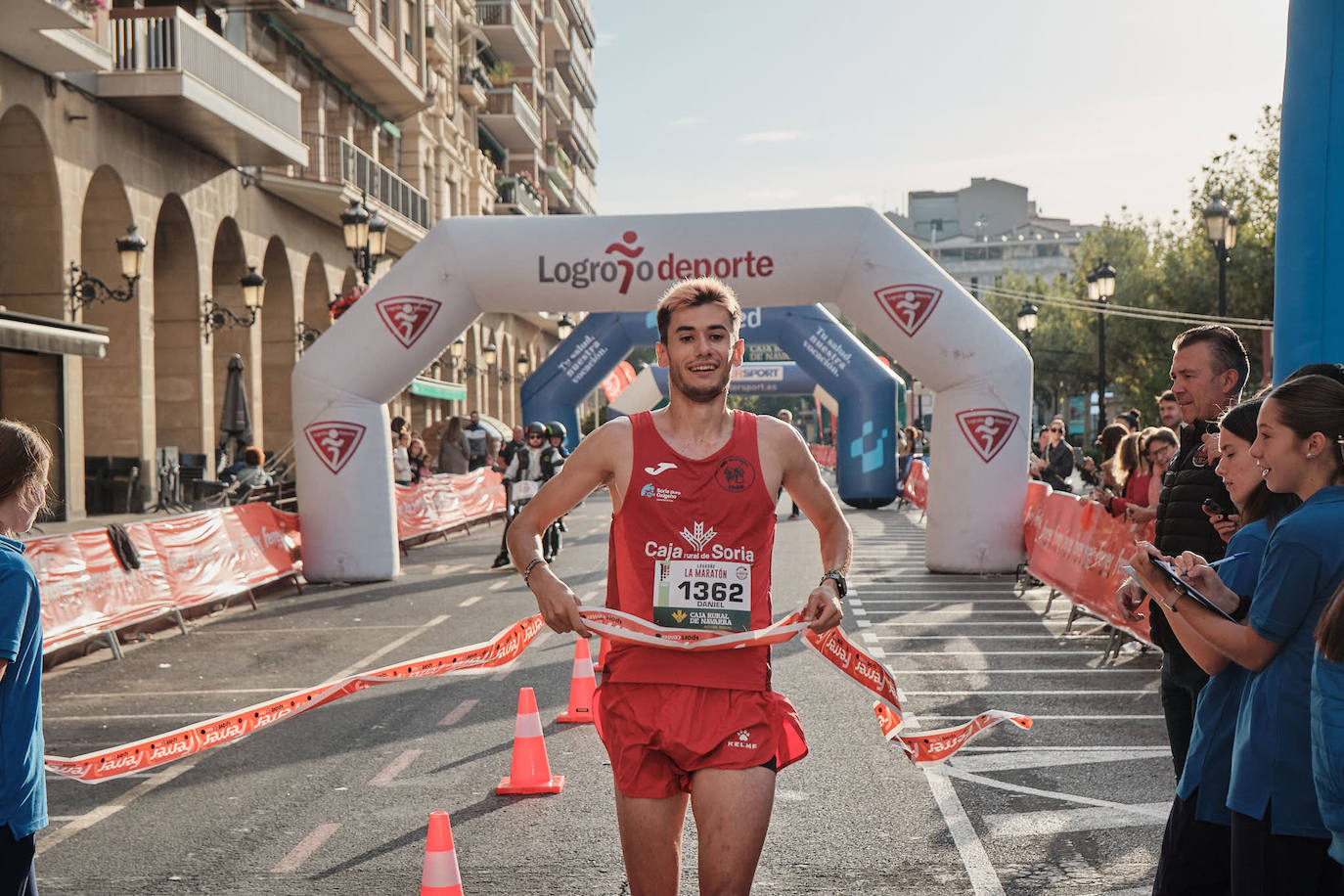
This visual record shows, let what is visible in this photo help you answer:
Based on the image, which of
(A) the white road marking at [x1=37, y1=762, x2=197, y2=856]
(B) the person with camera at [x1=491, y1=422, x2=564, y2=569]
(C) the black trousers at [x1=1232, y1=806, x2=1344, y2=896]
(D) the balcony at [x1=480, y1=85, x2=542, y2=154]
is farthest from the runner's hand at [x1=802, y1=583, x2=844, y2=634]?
(D) the balcony at [x1=480, y1=85, x2=542, y2=154]

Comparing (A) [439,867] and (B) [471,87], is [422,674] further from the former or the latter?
(B) [471,87]

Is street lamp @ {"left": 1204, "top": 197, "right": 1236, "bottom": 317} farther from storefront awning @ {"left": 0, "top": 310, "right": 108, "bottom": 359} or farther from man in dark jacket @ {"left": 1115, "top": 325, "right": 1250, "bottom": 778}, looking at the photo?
man in dark jacket @ {"left": 1115, "top": 325, "right": 1250, "bottom": 778}

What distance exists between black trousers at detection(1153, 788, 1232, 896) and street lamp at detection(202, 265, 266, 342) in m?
21.9

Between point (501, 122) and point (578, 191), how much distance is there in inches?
946

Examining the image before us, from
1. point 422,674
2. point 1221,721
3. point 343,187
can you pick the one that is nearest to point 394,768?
point 422,674

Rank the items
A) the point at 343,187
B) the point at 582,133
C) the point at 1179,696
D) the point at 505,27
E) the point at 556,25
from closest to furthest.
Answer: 1. the point at 1179,696
2. the point at 343,187
3. the point at 505,27
4. the point at 556,25
5. the point at 582,133

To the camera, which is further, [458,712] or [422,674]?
[458,712]

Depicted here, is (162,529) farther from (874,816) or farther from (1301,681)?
(1301,681)

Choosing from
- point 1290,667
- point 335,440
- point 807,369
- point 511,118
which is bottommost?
point 335,440

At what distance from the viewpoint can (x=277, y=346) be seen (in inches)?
1226

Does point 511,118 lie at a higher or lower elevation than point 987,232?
lower

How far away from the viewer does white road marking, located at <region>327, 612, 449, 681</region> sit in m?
9.77

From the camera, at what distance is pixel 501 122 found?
177 ft

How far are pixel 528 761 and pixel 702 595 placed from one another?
3.26m
